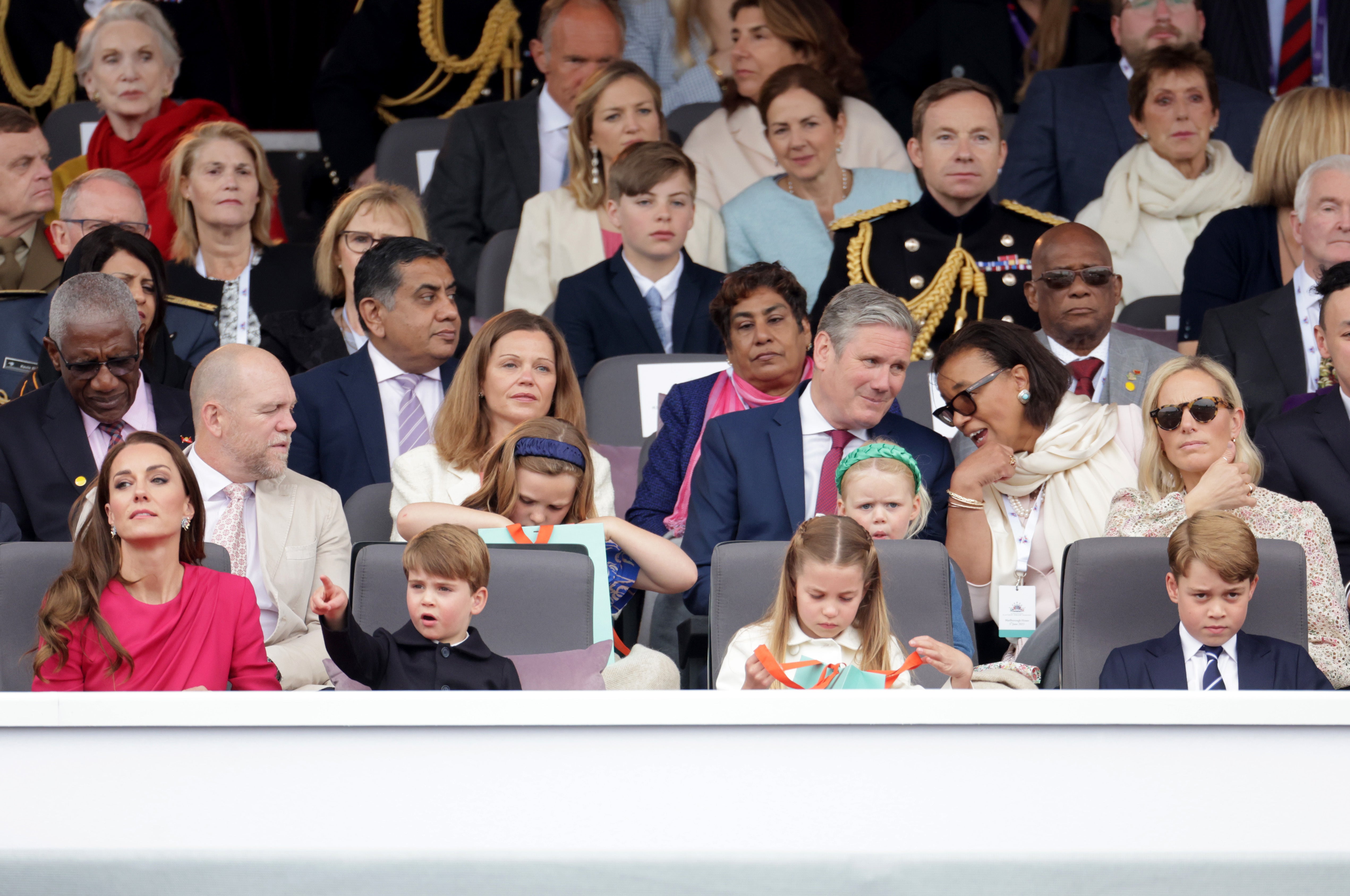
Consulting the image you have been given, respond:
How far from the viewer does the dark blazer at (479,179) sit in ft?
16.6

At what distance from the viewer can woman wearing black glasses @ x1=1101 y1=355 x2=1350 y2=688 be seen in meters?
3.05

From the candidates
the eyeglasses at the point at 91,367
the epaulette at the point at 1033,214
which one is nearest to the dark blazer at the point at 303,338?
the eyeglasses at the point at 91,367

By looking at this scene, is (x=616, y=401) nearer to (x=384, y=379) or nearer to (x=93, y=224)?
(x=384, y=379)

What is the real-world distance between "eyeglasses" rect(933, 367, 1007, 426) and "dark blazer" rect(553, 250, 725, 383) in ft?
3.46

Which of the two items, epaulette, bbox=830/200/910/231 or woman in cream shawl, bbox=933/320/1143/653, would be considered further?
epaulette, bbox=830/200/910/231

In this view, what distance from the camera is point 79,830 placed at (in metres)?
2.13

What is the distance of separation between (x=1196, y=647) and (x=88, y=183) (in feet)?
10.4

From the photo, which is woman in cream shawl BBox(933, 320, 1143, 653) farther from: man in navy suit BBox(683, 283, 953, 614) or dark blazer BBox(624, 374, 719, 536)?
dark blazer BBox(624, 374, 719, 536)

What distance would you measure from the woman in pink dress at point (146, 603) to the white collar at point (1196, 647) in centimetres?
160

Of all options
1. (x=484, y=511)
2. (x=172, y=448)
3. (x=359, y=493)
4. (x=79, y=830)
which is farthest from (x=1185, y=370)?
(x=79, y=830)

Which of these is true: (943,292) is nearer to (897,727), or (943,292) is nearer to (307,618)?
(307,618)

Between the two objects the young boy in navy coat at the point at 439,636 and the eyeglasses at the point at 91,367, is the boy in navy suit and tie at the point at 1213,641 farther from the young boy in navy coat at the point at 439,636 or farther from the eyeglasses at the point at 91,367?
the eyeglasses at the point at 91,367

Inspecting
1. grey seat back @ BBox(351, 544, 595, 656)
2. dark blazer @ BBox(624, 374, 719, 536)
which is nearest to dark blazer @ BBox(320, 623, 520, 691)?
grey seat back @ BBox(351, 544, 595, 656)

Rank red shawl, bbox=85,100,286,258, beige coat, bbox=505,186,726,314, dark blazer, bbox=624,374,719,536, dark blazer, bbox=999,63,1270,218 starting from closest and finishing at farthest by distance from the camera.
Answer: dark blazer, bbox=624,374,719,536, beige coat, bbox=505,186,726,314, red shawl, bbox=85,100,286,258, dark blazer, bbox=999,63,1270,218
